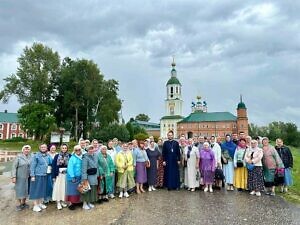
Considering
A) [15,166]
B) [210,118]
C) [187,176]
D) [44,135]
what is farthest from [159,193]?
[210,118]

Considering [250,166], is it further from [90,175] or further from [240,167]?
[90,175]

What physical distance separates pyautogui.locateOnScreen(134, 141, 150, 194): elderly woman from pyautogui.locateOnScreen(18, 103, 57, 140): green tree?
1126 inches

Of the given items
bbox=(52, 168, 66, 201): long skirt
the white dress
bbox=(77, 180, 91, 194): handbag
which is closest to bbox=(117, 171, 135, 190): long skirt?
bbox=(77, 180, 91, 194): handbag

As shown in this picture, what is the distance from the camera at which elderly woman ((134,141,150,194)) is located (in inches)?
377

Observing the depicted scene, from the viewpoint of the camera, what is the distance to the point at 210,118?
87062 millimetres

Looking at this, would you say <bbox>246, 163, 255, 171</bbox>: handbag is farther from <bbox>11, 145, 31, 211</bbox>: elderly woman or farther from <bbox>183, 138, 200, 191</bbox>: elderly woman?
<bbox>11, 145, 31, 211</bbox>: elderly woman

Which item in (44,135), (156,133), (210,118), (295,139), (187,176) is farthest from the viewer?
(156,133)

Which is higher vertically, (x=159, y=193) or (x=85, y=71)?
(x=85, y=71)

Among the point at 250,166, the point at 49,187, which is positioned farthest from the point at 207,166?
the point at 49,187

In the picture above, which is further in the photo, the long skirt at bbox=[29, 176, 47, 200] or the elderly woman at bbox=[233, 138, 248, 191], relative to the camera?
the elderly woman at bbox=[233, 138, 248, 191]

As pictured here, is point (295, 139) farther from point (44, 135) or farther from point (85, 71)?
point (44, 135)

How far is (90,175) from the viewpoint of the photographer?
305 inches

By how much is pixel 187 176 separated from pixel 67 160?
4.03m

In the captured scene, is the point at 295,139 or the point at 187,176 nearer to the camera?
the point at 187,176
